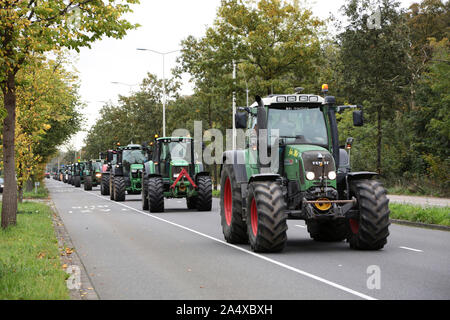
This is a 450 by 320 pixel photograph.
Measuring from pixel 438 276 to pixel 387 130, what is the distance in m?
31.5

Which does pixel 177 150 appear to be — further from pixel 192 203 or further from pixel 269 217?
pixel 269 217

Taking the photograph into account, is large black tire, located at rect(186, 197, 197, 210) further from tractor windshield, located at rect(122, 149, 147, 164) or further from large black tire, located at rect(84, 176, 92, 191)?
large black tire, located at rect(84, 176, 92, 191)

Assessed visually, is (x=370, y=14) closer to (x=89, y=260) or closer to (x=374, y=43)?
(x=374, y=43)

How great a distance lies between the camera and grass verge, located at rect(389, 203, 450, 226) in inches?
702

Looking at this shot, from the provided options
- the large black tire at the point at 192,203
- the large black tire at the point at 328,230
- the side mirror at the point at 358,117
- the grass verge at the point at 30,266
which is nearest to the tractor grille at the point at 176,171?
the large black tire at the point at 192,203

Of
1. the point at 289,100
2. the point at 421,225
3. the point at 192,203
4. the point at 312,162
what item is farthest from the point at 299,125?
the point at 192,203

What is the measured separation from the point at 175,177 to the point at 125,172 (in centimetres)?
1036

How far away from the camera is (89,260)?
1160 cm

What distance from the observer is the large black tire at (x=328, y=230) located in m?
13.7

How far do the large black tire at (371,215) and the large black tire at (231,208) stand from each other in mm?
2431

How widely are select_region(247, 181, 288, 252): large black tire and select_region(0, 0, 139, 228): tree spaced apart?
5092mm

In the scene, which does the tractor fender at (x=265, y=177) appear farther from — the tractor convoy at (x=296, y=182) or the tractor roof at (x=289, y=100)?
the tractor roof at (x=289, y=100)

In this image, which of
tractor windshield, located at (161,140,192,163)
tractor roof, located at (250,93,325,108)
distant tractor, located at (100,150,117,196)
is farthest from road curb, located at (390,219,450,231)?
distant tractor, located at (100,150,117,196)
